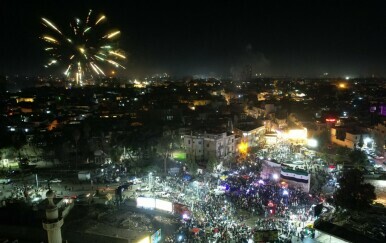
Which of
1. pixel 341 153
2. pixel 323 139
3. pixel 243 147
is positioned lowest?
pixel 243 147

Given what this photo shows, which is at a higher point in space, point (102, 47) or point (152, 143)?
point (102, 47)

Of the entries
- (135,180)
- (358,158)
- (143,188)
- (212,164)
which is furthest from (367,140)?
(135,180)

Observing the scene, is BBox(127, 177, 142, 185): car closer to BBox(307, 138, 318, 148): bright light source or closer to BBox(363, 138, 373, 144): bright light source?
BBox(307, 138, 318, 148): bright light source

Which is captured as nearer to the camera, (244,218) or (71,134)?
(244,218)

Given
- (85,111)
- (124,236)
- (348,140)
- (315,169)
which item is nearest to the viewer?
(124,236)

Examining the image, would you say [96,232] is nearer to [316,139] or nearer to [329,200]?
[329,200]

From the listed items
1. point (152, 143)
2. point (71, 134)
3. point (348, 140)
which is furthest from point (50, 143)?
point (348, 140)

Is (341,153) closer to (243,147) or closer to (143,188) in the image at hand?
(243,147)

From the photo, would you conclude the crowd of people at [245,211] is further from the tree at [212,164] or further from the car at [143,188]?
the tree at [212,164]

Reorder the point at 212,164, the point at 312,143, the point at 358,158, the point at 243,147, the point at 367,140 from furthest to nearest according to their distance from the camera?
the point at 243,147 → the point at 312,143 → the point at 367,140 → the point at 212,164 → the point at 358,158
